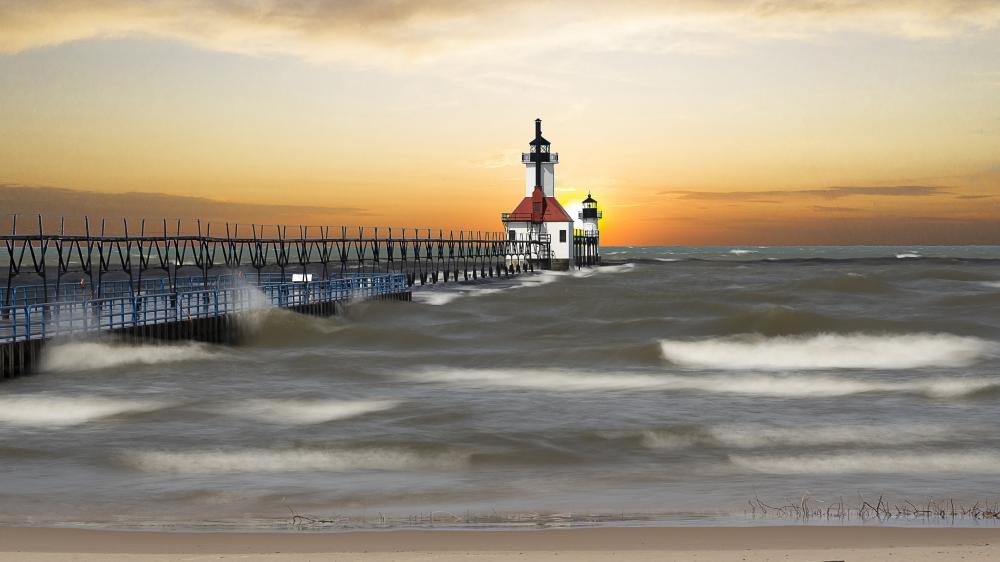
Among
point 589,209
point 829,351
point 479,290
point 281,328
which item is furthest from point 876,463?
point 589,209

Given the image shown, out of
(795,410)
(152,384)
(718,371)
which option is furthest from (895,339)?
(152,384)

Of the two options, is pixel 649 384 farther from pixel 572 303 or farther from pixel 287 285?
pixel 572 303

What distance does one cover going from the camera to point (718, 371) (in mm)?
29391

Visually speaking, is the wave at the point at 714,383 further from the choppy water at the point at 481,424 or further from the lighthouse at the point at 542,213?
the lighthouse at the point at 542,213

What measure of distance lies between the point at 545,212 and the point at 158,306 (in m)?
60.5

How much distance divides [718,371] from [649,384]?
502 cm

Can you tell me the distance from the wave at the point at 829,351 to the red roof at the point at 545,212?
5868 cm

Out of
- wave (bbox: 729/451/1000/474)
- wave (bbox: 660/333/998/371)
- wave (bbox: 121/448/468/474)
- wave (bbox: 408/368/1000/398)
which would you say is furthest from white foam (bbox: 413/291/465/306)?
wave (bbox: 729/451/1000/474)

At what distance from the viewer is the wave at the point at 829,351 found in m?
31.9

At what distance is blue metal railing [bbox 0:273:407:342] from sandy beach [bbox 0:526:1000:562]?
15.0m

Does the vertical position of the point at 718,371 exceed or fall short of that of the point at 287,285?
it falls short

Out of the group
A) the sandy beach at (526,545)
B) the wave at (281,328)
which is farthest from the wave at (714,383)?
the sandy beach at (526,545)

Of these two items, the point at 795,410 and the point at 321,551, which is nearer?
the point at 321,551

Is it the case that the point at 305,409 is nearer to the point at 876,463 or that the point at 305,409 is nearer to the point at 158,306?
the point at 876,463
